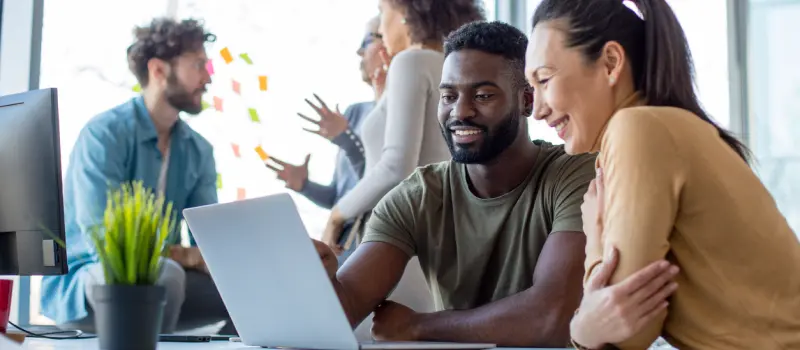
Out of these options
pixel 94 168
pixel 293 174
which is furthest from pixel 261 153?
pixel 94 168

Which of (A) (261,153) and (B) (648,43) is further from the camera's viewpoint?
(A) (261,153)

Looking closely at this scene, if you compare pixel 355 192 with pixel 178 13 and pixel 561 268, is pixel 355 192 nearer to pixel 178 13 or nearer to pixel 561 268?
pixel 561 268

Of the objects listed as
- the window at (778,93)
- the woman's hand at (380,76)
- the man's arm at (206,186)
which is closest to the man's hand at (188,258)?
the man's arm at (206,186)

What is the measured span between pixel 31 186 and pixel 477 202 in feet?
2.96

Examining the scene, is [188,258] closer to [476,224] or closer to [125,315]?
[476,224]

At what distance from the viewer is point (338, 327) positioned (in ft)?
4.13

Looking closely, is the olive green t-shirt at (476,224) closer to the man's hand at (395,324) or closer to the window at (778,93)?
the man's hand at (395,324)

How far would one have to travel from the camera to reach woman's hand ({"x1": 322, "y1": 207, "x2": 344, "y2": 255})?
264cm

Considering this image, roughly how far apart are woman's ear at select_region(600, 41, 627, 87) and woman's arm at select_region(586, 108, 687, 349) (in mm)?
136

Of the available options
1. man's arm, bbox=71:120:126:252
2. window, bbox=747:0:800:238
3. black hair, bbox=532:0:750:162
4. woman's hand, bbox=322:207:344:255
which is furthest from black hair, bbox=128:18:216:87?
window, bbox=747:0:800:238

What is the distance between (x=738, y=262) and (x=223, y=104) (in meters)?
2.55

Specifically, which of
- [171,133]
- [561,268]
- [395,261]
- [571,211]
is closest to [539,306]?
[561,268]

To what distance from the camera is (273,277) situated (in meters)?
1.33

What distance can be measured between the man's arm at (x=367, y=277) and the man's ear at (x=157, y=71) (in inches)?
58.9
